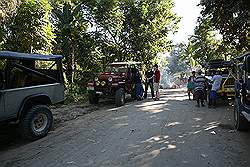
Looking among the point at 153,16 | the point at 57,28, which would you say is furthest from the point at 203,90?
the point at 153,16

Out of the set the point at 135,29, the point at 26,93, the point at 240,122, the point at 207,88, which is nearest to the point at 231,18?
the point at 207,88

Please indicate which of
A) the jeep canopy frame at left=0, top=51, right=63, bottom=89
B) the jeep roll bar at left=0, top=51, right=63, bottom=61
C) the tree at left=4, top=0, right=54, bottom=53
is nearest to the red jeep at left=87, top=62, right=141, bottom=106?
the tree at left=4, top=0, right=54, bottom=53

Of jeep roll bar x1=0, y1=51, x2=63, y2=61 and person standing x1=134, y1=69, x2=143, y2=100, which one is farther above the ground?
jeep roll bar x1=0, y1=51, x2=63, y2=61

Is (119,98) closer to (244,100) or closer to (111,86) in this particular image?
(111,86)

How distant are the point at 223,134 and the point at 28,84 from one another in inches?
204

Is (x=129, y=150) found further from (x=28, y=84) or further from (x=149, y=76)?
(x=149, y=76)

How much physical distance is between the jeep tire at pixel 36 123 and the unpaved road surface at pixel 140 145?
21 centimetres

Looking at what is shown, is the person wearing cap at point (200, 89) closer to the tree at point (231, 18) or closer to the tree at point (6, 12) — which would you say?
the tree at point (231, 18)

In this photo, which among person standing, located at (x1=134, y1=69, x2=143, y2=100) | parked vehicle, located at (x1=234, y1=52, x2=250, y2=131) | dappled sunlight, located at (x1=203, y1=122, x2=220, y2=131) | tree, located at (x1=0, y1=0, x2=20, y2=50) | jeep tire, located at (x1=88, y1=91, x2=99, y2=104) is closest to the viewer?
parked vehicle, located at (x1=234, y1=52, x2=250, y2=131)

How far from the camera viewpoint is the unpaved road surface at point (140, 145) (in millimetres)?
5103

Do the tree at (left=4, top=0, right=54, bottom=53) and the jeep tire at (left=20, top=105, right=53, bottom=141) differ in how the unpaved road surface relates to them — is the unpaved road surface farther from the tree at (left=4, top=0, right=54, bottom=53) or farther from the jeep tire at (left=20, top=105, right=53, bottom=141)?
the tree at (left=4, top=0, right=54, bottom=53)

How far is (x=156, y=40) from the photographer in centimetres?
2380

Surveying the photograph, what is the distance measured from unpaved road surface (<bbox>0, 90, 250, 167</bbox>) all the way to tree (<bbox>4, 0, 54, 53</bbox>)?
640 centimetres

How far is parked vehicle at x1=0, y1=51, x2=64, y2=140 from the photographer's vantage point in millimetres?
6613
